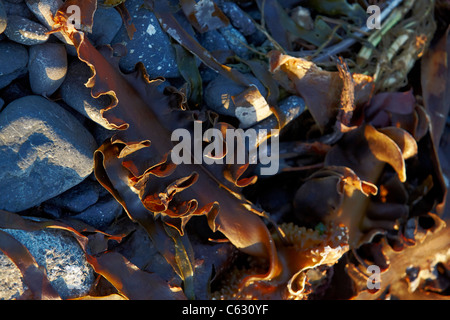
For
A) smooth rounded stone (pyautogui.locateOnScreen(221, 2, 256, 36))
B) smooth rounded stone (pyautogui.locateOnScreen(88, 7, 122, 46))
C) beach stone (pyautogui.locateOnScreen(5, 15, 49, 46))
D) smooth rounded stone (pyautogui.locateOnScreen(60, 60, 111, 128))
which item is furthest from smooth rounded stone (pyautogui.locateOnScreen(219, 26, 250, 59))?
beach stone (pyautogui.locateOnScreen(5, 15, 49, 46))

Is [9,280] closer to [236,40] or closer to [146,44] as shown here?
[146,44]

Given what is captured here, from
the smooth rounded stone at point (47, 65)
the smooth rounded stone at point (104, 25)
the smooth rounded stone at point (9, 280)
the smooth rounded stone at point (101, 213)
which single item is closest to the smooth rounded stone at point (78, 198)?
the smooth rounded stone at point (101, 213)

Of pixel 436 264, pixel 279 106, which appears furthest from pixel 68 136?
pixel 436 264

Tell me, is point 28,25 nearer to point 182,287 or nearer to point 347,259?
point 182,287

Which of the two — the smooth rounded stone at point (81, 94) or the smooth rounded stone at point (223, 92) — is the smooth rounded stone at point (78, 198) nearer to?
the smooth rounded stone at point (81, 94)

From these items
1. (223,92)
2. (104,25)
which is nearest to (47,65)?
(104,25)

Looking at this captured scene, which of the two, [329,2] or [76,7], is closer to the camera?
[76,7]
